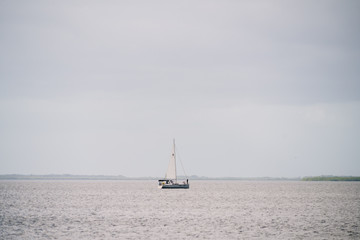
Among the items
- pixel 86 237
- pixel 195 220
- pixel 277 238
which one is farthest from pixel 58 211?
pixel 277 238

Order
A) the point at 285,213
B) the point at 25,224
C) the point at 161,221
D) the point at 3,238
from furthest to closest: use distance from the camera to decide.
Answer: the point at 285,213, the point at 161,221, the point at 25,224, the point at 3,238

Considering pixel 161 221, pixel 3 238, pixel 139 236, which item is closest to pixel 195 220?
pixel 161 221

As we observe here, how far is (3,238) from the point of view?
158 feet

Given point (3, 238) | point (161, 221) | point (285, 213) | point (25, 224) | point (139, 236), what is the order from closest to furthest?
1. point (3, 238)
2. point (139, 236)
3. point (25, 224)
4. point (161, 221)
5. point (285, 213)

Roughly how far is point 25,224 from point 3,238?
11.6 meters

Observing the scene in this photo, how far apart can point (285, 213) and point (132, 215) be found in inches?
1014

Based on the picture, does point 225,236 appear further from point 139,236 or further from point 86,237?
point 86,237

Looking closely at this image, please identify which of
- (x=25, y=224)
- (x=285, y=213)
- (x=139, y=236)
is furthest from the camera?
(x=285, y=213)

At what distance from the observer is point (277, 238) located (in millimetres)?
51094

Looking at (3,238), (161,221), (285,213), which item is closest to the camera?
(3,238)

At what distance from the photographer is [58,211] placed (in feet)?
260

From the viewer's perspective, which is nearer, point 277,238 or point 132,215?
point 277,238

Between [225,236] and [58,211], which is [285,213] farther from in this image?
[58,211]

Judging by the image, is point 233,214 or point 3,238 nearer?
point 3,238
